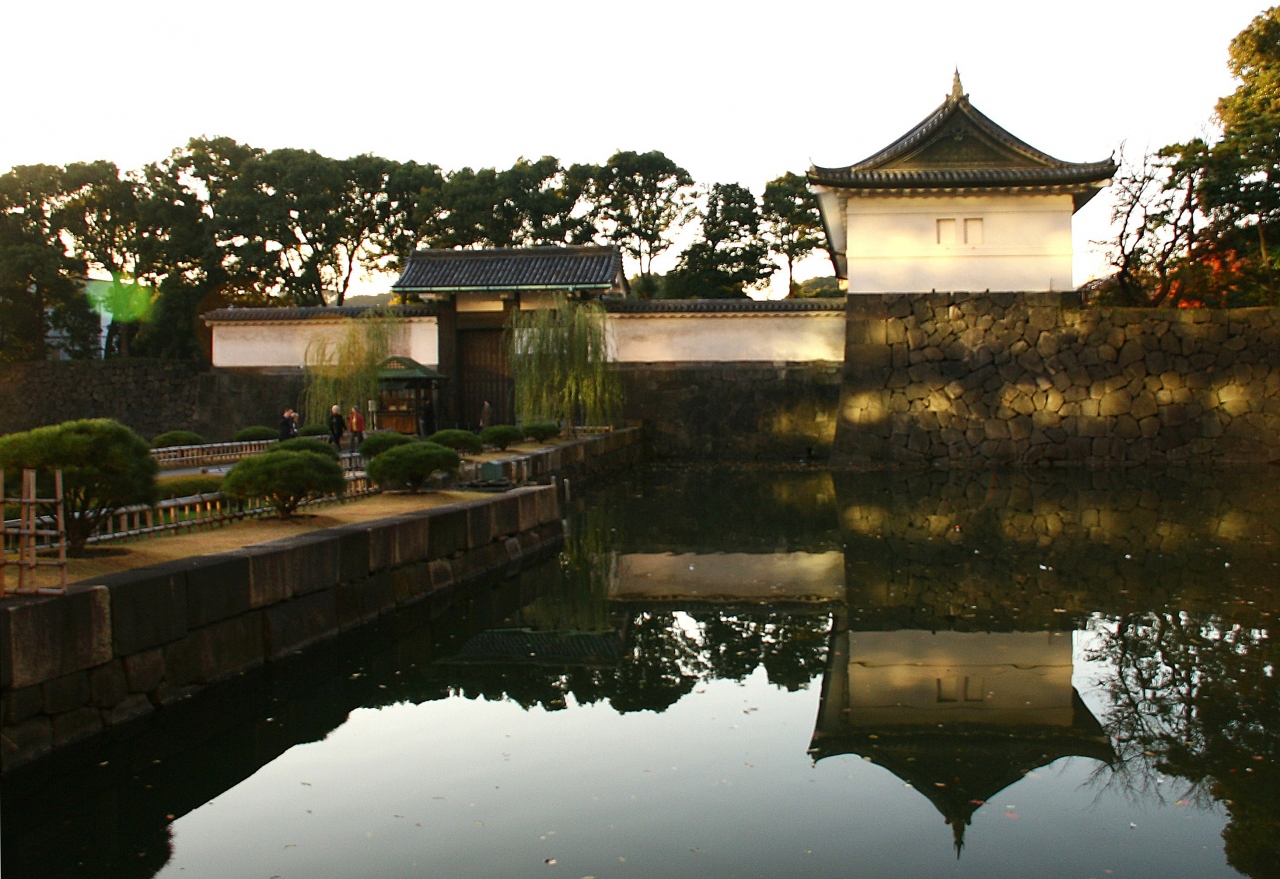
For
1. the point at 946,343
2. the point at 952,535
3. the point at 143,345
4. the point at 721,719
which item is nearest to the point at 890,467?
the point at 946,343

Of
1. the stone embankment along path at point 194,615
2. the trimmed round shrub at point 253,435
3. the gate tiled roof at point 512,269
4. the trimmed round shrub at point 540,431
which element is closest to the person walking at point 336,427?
the trimmed round shrub at point 253,435

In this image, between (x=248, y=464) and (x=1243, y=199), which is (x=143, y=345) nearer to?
(x=248, y=464)

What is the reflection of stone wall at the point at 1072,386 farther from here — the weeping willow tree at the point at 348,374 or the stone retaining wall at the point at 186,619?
the stone retaining wall at the point at 186,619

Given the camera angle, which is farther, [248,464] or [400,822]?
[248,464]

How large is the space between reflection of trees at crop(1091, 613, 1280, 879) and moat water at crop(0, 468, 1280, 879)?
0.06 feet

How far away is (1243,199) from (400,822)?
28.0 m

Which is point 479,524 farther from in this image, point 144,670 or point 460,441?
point 460,441

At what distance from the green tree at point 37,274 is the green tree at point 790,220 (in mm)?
25300

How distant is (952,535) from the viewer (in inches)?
501

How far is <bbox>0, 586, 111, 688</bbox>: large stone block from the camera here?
16.3 feet

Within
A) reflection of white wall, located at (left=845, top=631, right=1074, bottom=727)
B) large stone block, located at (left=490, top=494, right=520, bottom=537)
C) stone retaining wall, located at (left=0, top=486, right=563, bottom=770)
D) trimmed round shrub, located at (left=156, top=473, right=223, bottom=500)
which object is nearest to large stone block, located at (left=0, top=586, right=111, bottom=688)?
stone retaining wall, located at (left=0, top=486, right=563, bottom=770)

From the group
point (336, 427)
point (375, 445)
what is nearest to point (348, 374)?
point (336, 427)

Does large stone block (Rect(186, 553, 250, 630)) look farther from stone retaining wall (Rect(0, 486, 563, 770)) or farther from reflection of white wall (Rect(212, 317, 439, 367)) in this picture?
reflection of white wall (Rect(212, 317, 439, 367))

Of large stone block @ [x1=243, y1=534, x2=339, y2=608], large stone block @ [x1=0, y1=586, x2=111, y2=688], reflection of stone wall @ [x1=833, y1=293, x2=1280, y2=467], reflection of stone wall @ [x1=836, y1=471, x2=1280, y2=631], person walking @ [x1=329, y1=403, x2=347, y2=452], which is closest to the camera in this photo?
large stone block @ [x1=0, y1=586, x2=111, y2=688]
